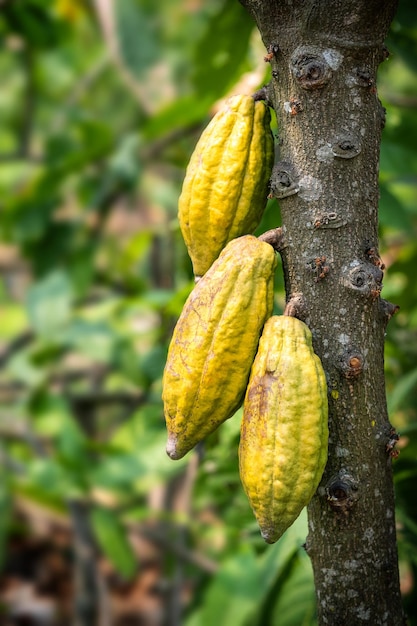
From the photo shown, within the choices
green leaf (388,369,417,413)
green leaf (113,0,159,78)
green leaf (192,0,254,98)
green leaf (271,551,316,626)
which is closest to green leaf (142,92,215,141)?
green leaf (192,0,254,98)

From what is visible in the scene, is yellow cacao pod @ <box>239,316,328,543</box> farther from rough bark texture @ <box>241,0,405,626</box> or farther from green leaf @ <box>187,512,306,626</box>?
green leaf @ <box>187,512,306,626</box>

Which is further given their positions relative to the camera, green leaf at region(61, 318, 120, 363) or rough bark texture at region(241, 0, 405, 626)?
green leaf at region(61, 318, 120, 363)

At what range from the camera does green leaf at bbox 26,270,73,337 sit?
254cm

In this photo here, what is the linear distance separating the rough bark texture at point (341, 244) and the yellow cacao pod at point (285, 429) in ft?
0.17

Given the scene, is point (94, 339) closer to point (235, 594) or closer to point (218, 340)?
point (235, 594)

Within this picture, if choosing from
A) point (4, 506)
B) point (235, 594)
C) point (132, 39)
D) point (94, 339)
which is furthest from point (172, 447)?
point (132, 39)

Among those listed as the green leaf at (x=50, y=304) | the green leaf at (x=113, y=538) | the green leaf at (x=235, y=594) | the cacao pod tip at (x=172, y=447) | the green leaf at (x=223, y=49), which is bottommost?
the green leaf at (x=113, y=538)

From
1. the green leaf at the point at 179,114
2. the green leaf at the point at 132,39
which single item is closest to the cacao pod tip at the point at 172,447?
the green leaf at the point at 179,114

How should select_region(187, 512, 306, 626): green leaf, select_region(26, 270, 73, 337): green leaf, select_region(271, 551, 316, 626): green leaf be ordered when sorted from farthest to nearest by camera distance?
select_region(26, 270, 73, 337): green leaf < select_region(187, 512, 306, 626): green leaf < select_region(271, 551, 316, 626): green leaf

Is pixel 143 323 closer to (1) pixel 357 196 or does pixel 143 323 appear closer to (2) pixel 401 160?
(2) pixel 401 160

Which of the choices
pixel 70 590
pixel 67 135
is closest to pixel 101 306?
pixel 67 135

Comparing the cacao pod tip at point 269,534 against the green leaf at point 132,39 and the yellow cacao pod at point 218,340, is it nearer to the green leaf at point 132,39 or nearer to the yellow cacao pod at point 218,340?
the yellow cacao pod at point 218,340

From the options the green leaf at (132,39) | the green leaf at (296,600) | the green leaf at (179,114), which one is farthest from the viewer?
the green leaf at (132,39)

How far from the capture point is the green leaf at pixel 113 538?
2469mm
